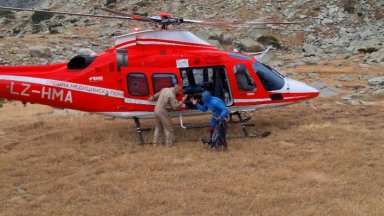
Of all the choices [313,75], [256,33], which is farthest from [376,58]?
[256,33]

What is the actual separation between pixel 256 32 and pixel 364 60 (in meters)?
15.7

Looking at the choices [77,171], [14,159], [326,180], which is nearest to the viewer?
[326,180]

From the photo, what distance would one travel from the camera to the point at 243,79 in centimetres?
1262

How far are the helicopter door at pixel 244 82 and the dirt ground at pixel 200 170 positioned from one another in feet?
4.03

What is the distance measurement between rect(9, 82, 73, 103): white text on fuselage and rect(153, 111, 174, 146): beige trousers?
8.33 feet

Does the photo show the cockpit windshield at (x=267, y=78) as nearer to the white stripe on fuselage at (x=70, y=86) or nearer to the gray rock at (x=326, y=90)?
the white stripe on fuselage at (x=70, y=86)

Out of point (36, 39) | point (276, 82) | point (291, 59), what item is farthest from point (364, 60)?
point (36, 39)

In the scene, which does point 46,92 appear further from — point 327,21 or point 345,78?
point 327,21

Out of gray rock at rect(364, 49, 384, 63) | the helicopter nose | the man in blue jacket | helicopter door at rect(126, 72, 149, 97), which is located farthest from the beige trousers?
gray rock at rect(364, 49, 384, 63)

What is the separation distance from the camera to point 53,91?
1239 centimetres

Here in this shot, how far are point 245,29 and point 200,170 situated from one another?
1519 inches

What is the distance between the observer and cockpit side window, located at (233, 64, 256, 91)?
1257 cm

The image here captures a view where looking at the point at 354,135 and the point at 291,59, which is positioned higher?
the point at 354,135

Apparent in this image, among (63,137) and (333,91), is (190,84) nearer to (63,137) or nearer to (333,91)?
(63,137)
